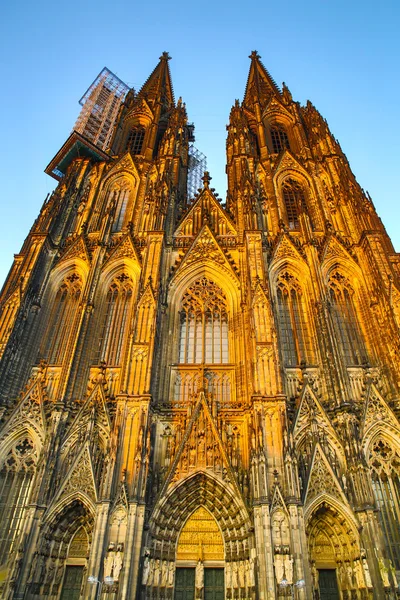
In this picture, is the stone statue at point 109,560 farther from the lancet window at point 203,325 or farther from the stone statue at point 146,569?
the lancet window at point 203,325

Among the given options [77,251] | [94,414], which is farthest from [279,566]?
[77,251]

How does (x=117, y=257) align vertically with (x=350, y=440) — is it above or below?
above

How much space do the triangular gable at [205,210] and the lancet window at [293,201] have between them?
11.3 feet

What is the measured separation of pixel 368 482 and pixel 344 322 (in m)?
7.69

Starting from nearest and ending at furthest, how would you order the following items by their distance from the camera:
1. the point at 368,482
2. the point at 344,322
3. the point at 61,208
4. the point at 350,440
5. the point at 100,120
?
the point at 368,482, the point at 350,440, the point at 344,322, the point at 61,208, the point at 100,120

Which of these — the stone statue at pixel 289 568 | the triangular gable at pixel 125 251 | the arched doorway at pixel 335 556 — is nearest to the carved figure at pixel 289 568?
the stone statue at pixel 289 568

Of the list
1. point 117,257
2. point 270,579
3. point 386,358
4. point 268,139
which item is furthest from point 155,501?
point 268,139

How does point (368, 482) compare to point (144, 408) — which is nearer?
point (368, 482)

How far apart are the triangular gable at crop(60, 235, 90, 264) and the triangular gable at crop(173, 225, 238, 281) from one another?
201 inches

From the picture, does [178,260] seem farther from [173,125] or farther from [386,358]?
[173,125]

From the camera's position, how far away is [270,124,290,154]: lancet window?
102 feet

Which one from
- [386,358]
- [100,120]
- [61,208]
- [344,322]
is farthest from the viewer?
[100,120]

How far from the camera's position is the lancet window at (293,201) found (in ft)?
82.2

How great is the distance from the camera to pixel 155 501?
14.8m
